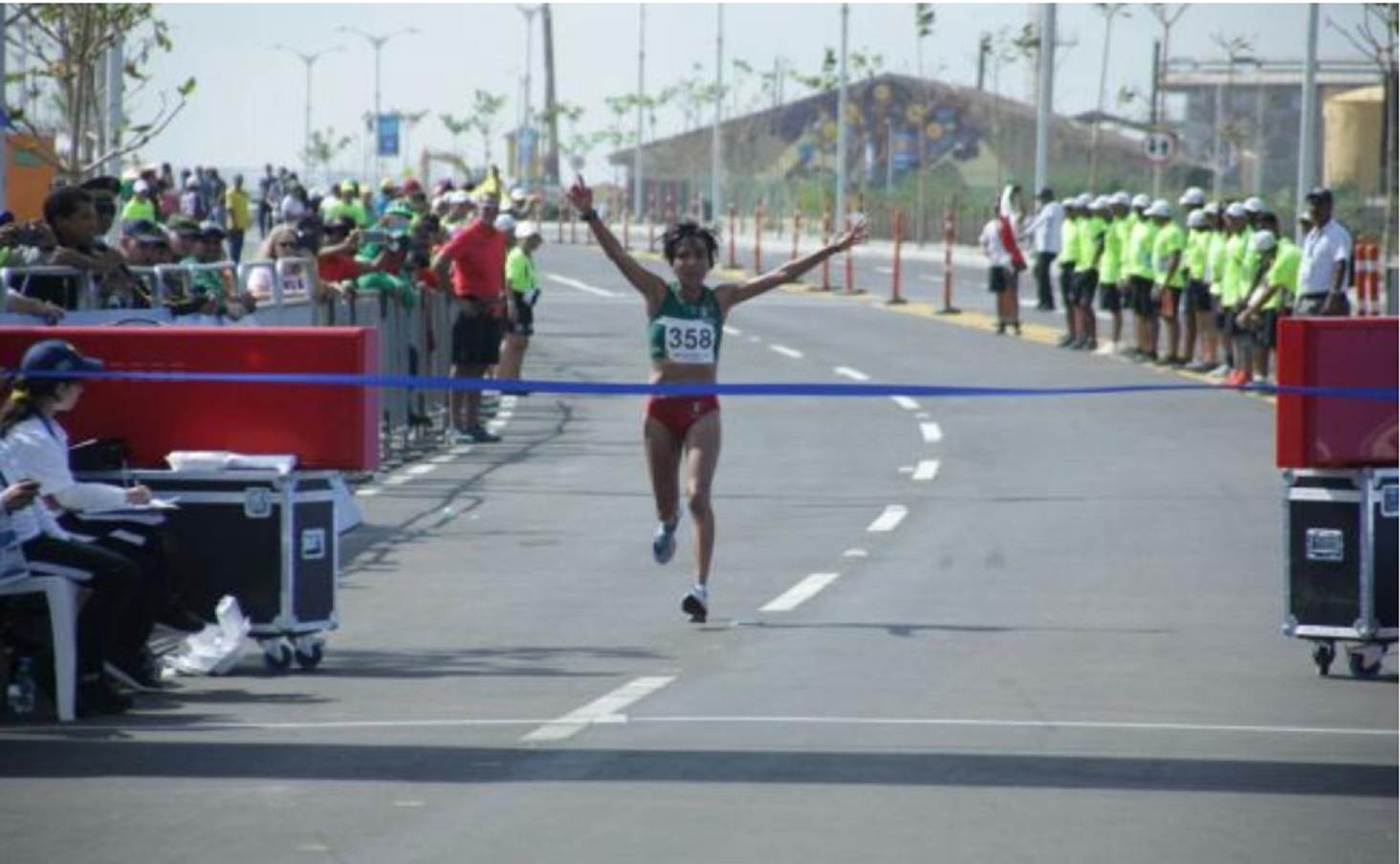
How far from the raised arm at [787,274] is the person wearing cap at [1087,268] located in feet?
78.5

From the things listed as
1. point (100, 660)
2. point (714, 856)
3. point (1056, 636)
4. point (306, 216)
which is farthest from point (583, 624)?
point (306, 216)

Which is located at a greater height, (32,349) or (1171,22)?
(1171,22)

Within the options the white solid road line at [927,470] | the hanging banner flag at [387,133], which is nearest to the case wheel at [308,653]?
the white solid road line at [927,470]

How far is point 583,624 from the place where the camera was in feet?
49.7

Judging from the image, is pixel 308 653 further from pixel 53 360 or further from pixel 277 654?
pixel 53 360

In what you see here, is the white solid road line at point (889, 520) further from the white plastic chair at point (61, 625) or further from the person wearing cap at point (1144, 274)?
the person wearing cap at point (1144, 274)

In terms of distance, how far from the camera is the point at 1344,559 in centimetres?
1323

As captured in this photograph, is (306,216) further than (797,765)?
Yes

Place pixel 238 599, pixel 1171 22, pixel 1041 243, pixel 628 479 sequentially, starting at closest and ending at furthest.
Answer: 1. pixel 238 599
2. pixel 628 479
3. pixel 1041 243
4. pixel 1171 22

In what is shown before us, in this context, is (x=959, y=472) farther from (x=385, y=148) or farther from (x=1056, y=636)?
(x=385, y=148)

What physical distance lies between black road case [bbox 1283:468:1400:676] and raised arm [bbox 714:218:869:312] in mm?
2920

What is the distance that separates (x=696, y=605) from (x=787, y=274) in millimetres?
1700

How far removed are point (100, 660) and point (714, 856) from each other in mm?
4126

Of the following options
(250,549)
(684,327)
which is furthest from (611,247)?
(250,549)
